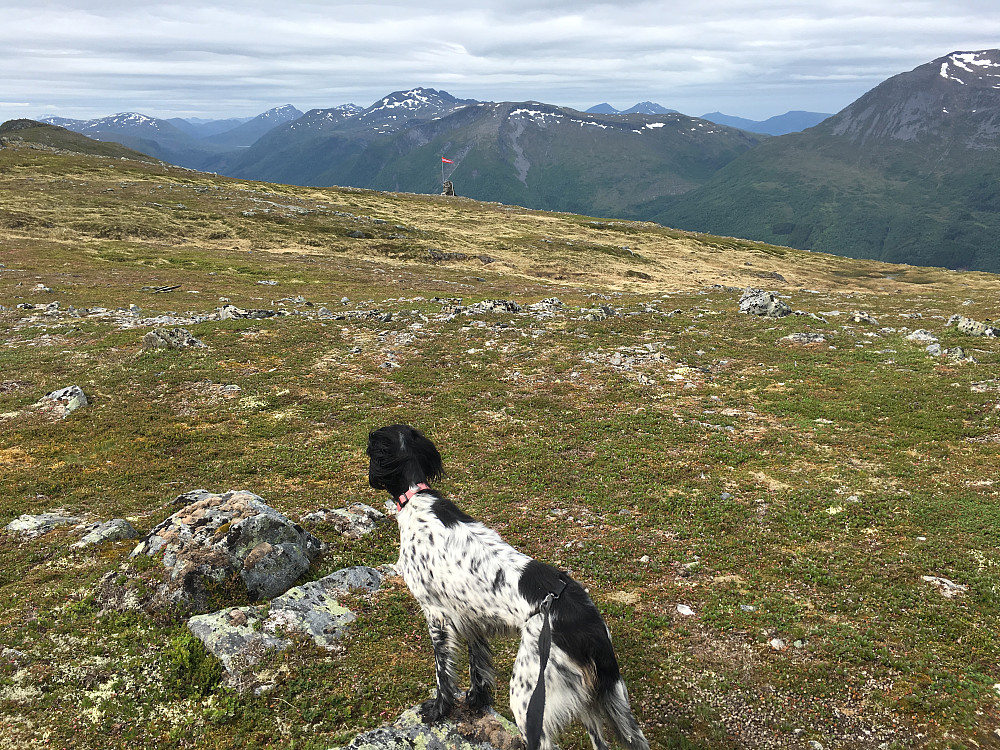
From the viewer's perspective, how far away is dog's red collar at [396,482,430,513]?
759 cm

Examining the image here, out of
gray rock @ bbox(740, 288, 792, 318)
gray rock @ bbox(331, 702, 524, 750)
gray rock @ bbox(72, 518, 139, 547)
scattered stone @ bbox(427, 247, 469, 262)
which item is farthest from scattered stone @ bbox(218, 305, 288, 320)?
scattered stone @ bbox(427, 247, 469, 262)

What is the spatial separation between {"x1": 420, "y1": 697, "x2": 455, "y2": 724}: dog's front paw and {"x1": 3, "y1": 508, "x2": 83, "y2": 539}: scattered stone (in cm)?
1111

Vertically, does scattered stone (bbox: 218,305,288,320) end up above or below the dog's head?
below

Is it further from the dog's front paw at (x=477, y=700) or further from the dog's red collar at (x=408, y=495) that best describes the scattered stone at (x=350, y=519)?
the dog's front paw at (x=477, y=700)

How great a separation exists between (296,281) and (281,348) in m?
29.7

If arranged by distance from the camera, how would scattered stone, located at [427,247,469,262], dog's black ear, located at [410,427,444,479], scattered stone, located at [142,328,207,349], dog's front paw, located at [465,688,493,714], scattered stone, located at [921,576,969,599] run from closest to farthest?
dog's front paw, located at [465,688,493,714] < dog's black ear, located at [410,427,444,479] < scattered stone, located at [921,576,969,599] < scattered stone, located at [142,328,207,349] < scattered stone, located at [427,247,469,262]

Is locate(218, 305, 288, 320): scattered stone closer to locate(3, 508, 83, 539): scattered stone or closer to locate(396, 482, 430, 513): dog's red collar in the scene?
locate(3, 508, 83, 539): scattered stone

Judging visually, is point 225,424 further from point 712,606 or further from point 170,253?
point 170,253

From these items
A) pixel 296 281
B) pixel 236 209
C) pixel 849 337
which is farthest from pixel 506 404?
pixel 236 209

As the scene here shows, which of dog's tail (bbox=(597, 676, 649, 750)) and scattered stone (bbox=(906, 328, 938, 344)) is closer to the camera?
dog's tail (bbox=(597, 676, 649, 750))

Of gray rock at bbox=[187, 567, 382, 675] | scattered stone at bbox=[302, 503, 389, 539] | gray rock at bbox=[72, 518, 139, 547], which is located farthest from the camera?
scattered stone at bbox=[302, 503, 389, 539]

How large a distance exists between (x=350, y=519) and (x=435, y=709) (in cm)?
649

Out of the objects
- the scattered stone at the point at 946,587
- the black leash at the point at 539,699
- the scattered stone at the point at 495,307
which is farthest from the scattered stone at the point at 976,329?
the black leash at the point at 539,699

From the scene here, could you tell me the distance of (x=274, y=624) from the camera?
883 cm
